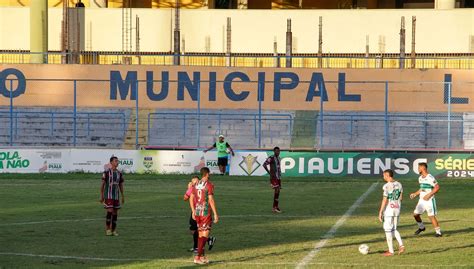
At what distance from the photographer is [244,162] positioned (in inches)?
1759

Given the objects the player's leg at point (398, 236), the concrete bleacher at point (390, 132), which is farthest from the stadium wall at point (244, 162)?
the player's leg at point (398, 236)

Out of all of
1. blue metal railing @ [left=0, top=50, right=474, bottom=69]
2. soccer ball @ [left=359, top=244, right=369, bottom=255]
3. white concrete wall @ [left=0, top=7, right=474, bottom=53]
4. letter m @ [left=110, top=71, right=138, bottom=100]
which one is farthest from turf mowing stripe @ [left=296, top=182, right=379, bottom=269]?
white concrete wall @ [left=0, top=7, right=474, bottom=53]

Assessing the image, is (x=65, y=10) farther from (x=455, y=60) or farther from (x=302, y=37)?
(x=455, y=60)

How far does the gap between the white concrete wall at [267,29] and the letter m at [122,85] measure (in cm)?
528

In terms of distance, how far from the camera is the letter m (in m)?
56.2

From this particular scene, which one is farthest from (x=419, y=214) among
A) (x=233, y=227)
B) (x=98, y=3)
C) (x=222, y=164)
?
(x=98, y=3)

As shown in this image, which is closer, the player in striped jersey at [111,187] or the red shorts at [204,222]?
the red shorts at [204,222]

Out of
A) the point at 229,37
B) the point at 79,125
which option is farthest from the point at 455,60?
the point at 79,125

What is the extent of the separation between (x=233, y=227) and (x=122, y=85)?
1188 inches

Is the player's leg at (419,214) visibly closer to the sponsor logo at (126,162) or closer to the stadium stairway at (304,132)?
the sponsor logo at (126,162)

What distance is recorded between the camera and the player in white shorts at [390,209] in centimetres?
2142

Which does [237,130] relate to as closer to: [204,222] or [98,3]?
[98,3]

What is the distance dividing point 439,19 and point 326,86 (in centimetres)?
818

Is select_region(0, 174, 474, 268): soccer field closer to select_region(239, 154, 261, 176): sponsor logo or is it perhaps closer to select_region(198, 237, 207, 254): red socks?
select_region(198, 237, 207, 254): red socks
